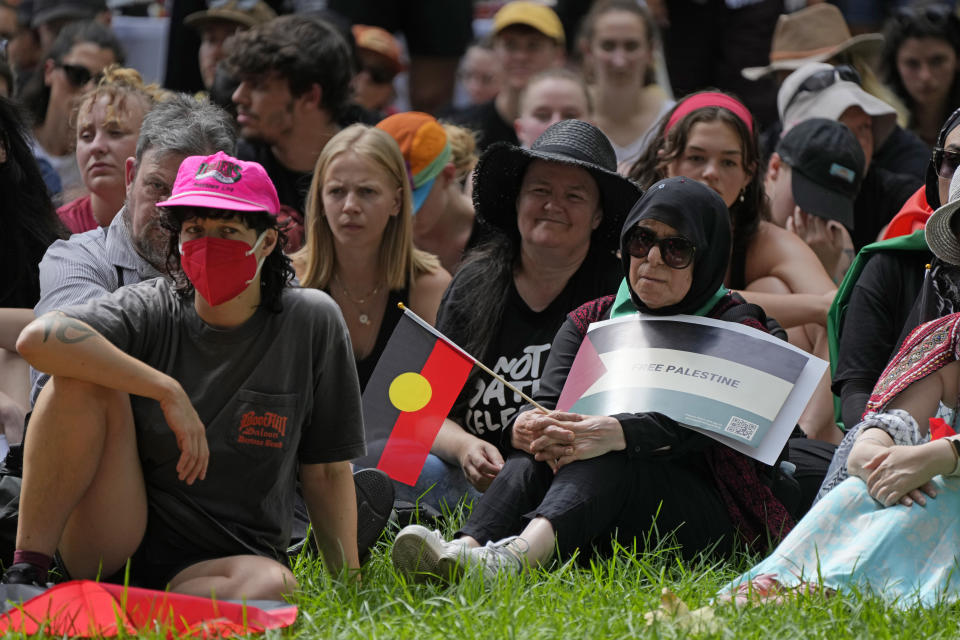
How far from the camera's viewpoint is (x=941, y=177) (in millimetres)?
5043

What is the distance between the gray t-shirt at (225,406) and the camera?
3994mm

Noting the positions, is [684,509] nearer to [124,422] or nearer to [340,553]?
[340,553]

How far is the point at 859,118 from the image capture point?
6.97 m

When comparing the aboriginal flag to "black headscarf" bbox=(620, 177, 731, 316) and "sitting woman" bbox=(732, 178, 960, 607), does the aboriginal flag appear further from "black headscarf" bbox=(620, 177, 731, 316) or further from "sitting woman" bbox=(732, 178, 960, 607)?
"sitting woman" bbox=(732, 178, 960, 607)

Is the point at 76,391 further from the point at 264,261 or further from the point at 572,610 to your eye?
the point at 572,610

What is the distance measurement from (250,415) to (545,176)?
196 centimetres

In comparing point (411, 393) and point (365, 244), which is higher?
point (365, 244)

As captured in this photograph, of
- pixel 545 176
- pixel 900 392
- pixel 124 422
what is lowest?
pixel 124 422

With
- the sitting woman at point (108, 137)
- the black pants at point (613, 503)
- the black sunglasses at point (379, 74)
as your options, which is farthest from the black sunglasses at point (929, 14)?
the black pants at point (613, 503)

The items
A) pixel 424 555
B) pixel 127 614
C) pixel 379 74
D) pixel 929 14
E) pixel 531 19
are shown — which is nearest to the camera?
pixel 127 614

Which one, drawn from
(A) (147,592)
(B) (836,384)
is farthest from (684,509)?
(A) (147,592)

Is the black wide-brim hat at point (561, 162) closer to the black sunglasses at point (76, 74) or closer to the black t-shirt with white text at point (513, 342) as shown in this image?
the black t-shirt with white text at point (513, 342)

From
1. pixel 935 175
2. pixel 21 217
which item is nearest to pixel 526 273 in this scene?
pixel 935 175

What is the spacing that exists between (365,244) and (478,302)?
728 mm
